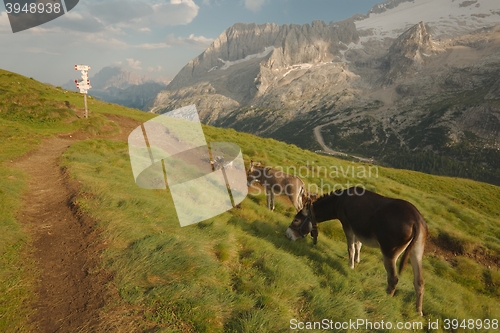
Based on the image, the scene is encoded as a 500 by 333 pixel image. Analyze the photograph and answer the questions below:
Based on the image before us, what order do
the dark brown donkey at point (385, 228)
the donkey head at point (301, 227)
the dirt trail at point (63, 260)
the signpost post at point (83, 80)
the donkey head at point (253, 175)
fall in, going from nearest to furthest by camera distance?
the dirt trail at point (63, 260) → the dark brown donkey at point (385, 228) → the donkey head at point (301, 227) → the donkey head at point (253, 175) → the signpost post at point (83, 80)

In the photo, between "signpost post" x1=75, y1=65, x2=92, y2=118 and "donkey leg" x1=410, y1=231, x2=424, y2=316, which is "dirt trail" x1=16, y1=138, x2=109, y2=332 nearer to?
"donkey leg" x1=410, y1=231, x2=424, y2=316

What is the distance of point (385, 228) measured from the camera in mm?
8211

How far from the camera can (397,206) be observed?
27.6 ft

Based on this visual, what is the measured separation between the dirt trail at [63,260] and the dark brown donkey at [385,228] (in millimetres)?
7334

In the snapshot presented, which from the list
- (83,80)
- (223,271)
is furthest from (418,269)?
(83,80)

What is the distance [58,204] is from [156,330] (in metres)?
8.11

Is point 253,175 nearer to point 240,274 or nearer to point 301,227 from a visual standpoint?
point 301,227

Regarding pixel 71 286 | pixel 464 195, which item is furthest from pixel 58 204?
pixel 464 195

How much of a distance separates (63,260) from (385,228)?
31.6ft

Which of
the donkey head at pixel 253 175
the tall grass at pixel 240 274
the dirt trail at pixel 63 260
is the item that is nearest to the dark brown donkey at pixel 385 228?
the tall grass at pixel 240 274

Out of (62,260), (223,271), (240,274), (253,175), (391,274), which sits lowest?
(391,274)

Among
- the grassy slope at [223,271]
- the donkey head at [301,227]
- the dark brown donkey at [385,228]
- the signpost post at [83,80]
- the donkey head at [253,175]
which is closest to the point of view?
the grassy slope at [223,271]

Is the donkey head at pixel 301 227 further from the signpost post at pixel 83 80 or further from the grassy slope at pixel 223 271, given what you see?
the signpost post at pixel 83 80

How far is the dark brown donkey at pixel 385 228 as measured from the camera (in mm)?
7938
